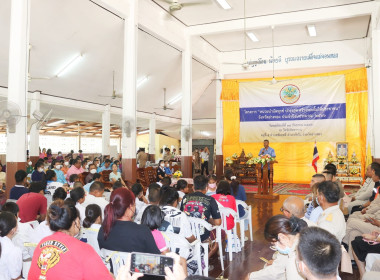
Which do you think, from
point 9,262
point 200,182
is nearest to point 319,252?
point 9,262

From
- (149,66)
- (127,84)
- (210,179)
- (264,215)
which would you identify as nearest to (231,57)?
(149,66)

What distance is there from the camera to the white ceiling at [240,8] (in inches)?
314

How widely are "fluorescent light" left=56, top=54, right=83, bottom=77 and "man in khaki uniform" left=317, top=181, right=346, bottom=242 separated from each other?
295 inches

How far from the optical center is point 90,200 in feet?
12.1

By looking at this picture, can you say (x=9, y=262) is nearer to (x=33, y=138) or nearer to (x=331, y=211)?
(x=331, y=211)

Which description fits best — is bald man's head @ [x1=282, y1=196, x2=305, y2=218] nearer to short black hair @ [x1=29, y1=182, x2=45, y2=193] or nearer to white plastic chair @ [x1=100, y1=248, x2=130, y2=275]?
white plastic chair @ [x1=100, y1=248, x2=130, y2=275]

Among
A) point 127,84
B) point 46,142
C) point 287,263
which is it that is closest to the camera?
point 287,263

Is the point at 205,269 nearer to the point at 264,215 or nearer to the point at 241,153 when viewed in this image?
the point at 264,215

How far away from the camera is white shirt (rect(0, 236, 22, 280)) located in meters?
2.04

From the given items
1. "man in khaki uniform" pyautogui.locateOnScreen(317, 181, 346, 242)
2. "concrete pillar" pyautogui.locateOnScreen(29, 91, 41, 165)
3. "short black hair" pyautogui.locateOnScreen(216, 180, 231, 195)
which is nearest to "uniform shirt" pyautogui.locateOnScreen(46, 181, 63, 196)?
"short black hair" pyautogui.locateOnScreen(216, 180, 231, 195)

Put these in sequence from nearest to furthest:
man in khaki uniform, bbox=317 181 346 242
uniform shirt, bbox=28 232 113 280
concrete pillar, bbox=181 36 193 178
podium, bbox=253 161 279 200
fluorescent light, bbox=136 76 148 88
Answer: uniform shirt, bbox=28 232 113 280 → man in khaki uniform, bbox=317 181 346 242 → podium, bbox=253 161 279 200 → concrete pillar, bbox=181 36 193 178 → fluorescent light, bbox=136 76 148 88

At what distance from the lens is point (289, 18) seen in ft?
28.3

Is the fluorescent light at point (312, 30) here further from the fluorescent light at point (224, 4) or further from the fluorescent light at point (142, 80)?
the fluorescent light at point (142, 80)

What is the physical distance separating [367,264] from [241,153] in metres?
8.94
